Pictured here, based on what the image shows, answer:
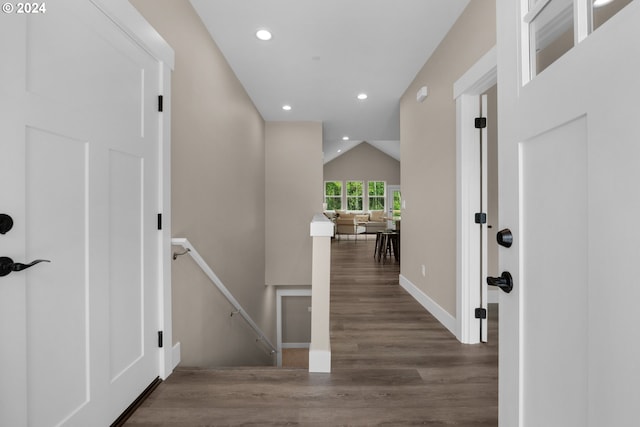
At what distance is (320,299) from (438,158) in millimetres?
1898

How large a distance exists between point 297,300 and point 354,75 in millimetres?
4352

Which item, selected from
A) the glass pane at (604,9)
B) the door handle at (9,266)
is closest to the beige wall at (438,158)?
the glass pane at (604,9)

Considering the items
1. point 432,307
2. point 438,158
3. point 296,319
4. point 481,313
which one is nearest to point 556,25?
point 481,313

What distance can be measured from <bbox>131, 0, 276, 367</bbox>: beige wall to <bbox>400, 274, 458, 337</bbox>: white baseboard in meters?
2.11

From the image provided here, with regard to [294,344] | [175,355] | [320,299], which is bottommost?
[294,344]

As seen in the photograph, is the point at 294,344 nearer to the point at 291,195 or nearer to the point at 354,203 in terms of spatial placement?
the point at 291,195

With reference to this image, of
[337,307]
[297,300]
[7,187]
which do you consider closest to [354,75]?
[337,307]

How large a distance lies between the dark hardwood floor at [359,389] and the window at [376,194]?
11.0 metres

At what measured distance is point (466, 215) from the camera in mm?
2580

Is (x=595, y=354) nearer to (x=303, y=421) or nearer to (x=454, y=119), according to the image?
(x=303, y=421)

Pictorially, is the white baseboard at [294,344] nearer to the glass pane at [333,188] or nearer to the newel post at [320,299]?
the newel post at [320,299]

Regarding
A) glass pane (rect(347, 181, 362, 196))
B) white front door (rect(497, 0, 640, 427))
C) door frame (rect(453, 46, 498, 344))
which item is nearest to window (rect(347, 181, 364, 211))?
glass pane (rect(347, 181, 362, 196))

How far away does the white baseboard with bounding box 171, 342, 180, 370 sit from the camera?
205 cm

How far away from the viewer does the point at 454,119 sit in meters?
2.75
